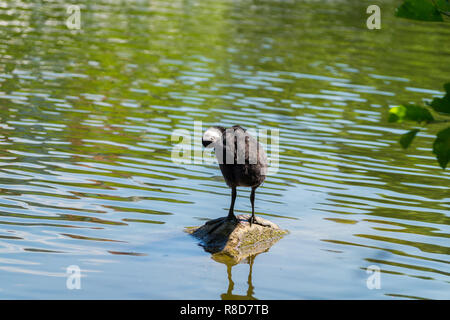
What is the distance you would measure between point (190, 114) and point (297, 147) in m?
2.81

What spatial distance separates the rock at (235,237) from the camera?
26.4 feet

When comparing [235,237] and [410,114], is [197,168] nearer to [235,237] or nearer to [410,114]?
[235,237]

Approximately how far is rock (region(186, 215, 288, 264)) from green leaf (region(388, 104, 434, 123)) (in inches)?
185

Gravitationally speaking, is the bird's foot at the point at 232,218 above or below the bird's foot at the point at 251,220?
above

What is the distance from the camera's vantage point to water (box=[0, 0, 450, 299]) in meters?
7.46

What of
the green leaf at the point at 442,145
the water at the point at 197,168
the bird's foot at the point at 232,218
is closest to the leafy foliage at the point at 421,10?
the green leaf at the point at 442,145

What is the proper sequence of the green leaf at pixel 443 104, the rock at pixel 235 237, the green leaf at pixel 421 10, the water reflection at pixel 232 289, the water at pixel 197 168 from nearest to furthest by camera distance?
the green leaf at pixel 443 104
the green leaf at pixel 421 10
the water reflection at pixel 232 289
the water at pixel 197 168
the rock at pixel 235 237

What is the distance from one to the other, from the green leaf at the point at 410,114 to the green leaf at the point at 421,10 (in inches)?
19.7

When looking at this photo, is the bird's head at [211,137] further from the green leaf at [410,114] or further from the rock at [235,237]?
the green leaf at [410,114]

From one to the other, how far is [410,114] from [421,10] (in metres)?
0.59

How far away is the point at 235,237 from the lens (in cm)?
820

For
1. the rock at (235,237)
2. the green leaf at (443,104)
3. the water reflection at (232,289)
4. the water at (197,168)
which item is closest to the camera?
the green leaf at (443,104)

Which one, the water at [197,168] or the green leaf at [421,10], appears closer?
the green leaf at [421,10]
